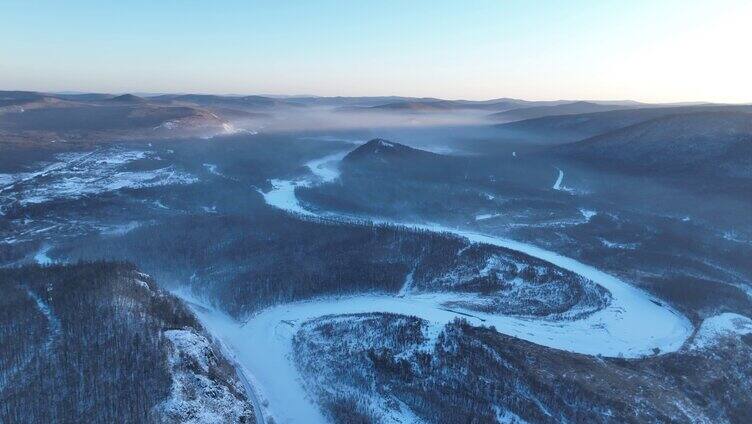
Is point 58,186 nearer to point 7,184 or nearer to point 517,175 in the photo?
point 7,184

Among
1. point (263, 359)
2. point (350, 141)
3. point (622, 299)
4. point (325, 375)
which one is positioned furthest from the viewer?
point (350, 141)

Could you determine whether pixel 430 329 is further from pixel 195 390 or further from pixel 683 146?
pixel 683 146

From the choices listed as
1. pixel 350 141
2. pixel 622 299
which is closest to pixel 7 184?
pixel 622 299

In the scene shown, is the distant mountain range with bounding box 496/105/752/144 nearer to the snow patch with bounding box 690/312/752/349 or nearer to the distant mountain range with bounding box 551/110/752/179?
the distant mountain range with bounding box 551/110/752/179

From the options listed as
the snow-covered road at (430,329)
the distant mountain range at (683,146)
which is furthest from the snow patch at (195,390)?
the distant mountain range at (683,146)

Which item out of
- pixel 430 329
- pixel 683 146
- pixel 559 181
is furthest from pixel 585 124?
pixel 430 329

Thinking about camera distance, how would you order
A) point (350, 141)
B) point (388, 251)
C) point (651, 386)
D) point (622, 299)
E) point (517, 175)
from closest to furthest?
point (651, 386), point (622, 299), point (388, 251), point (517, 175), point (350, 141)
